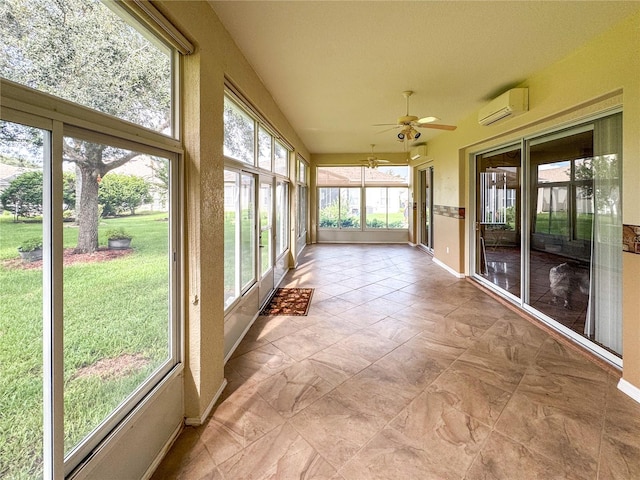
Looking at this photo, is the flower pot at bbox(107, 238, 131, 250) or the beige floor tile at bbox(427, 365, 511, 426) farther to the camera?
the beige floor tile at bbox(427, 365, 511, 426)

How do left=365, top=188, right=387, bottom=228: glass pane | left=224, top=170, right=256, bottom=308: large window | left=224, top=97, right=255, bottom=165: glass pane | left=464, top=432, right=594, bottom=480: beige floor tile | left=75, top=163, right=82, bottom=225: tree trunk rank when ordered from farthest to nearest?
left=365, top=188, right=387, bottom=228: glass pane
left=224, top=170, right=256, bottom=308: large window
left=224, top=97, right=255, bottom=165: glass pane
left=464, top=432, right=594, bottom=480: beige floor tile
left=75, top=163, right=82, bottom=225: tree trunk

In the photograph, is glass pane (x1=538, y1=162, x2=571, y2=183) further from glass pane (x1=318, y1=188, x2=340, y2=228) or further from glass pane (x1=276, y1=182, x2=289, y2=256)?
glass pane (x1=318, y1=188, x2=340, y2=228)

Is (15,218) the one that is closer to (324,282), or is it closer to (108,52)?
(108,52)

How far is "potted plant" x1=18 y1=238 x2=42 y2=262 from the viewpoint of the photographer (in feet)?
3.55

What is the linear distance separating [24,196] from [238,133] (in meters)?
2.33

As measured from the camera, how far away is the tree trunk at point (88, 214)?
4.41ft

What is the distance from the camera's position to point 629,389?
7.66ft

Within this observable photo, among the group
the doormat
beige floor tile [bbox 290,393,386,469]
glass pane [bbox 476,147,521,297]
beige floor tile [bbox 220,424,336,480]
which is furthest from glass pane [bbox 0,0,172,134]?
glass pane [bbox 476,147,521,297]

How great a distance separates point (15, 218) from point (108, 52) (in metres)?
0.91

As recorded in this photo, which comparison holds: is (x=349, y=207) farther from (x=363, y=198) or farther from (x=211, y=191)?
(x=211, y=191)

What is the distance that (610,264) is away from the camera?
108 inches

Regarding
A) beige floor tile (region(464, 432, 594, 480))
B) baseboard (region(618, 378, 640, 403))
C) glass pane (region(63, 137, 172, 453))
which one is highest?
glass pane (region(63, 137, 172, 453))

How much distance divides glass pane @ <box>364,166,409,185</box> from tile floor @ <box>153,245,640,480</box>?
688 centimetres

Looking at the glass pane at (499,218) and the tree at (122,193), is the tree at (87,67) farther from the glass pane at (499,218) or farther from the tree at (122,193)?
the glass pane at (499,218)
